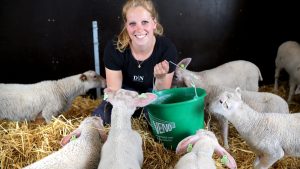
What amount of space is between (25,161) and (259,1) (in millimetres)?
3991

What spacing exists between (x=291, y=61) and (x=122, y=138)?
3.42 meters

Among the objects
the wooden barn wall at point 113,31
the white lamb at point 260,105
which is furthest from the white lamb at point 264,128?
the wooden barn wall at point 113,31

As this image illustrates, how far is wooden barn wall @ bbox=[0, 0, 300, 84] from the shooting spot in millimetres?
4691

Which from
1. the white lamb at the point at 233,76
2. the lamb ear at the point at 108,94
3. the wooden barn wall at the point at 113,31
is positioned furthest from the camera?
the wooden barn wall at the point at 113,31

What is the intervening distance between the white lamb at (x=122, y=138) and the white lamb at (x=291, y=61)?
3.00 metres

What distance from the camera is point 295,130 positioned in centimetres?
298

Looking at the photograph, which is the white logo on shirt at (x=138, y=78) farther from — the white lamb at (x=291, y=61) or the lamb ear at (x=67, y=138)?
the white lamb at (x=291, y=61)

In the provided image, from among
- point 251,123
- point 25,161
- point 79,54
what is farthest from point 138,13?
point 79,54

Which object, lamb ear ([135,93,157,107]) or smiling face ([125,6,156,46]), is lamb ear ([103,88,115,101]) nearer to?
lamb ear ([135,93,157,107])

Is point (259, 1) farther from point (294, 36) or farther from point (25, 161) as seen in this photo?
point (25, 161)

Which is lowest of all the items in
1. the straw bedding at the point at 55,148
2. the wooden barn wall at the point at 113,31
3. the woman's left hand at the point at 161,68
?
the straw bedding at the point at 55,148

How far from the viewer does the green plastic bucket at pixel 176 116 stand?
→ 2836 mm

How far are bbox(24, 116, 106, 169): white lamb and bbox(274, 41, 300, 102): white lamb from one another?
3.19 meters

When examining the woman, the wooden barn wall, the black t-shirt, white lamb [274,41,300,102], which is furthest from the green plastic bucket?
white lamb [274,41,300,102]
